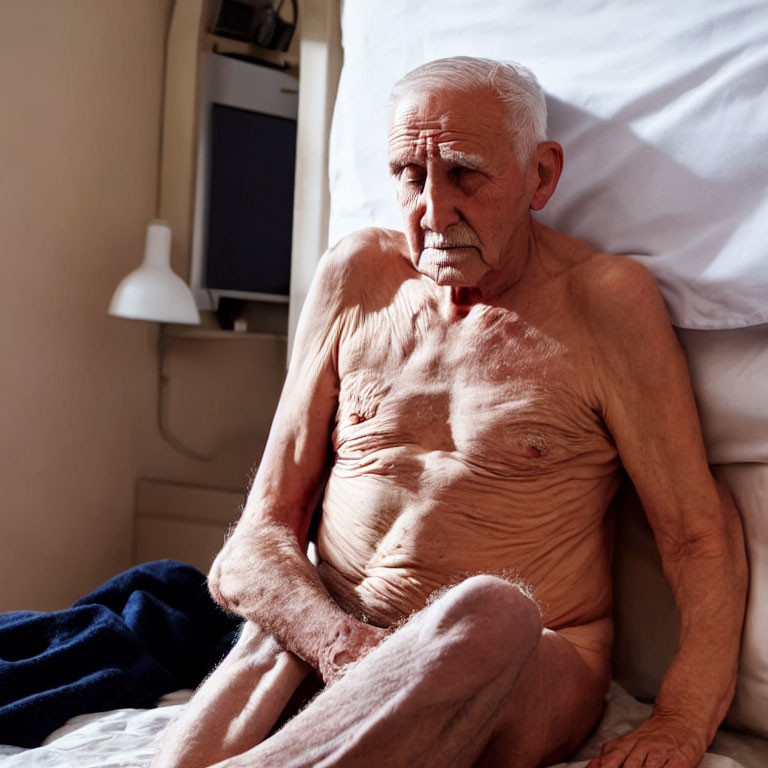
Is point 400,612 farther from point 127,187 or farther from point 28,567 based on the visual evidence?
point 127,187

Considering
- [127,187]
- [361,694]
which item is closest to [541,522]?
[361,694]

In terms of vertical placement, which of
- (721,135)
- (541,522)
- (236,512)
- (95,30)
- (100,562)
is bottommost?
(100,562)

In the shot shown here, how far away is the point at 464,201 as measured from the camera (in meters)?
1.25

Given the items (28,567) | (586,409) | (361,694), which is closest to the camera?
(361,694)

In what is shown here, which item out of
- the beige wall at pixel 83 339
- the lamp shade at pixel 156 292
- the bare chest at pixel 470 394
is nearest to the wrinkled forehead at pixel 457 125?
the bare chest at pixel 470 394

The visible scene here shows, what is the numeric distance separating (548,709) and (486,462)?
0.32 metres

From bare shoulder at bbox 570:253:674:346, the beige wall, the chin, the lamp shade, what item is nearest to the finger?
bare shoulder at bbox 570:253:674:346

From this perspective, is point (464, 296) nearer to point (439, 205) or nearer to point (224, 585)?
point (439, 205)

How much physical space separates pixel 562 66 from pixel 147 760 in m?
1.11

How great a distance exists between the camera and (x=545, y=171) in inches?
52.2

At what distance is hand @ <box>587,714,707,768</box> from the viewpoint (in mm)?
1062

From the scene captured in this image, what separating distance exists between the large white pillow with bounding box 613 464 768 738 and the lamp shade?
114 centimetres

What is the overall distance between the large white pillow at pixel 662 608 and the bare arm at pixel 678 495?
0.02m

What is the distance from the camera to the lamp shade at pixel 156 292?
2.10 m
